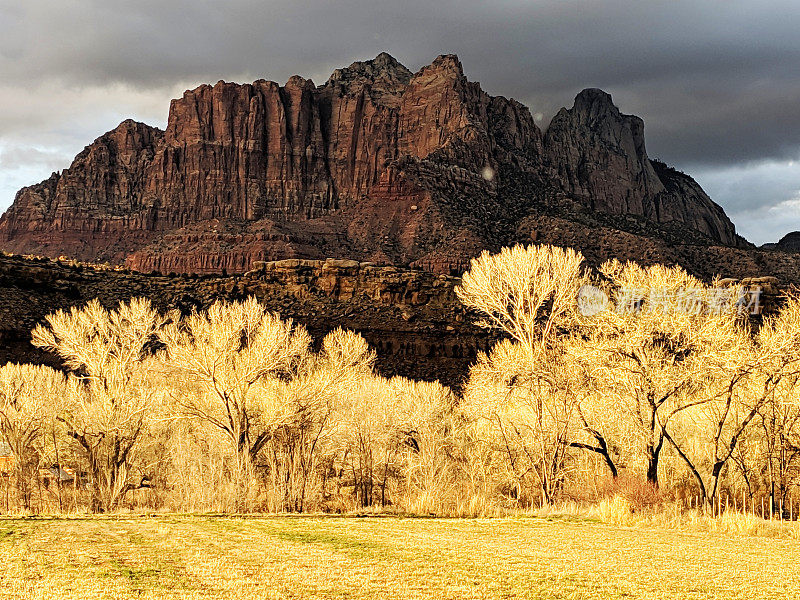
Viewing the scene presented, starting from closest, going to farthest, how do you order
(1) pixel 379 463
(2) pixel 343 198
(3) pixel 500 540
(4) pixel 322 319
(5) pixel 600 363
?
(3) pixel 500 540, (5) pixel 600 363, (1) pixel 379 463, (4) pixel 322 319, (2) pixel 343 198

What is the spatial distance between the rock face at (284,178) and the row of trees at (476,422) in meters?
101

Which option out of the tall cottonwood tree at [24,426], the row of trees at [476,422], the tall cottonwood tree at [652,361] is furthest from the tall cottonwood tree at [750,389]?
the tall cottonwood tree at [24,426]

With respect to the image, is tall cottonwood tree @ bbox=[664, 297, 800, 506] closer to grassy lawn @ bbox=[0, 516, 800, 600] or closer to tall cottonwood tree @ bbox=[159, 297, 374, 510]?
grassy lawn @ bbox=[0, 516, 800, 600]

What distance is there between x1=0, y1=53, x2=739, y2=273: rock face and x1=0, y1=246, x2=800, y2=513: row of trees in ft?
332

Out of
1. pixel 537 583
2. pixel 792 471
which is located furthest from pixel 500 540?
Answer: pixel 792 471

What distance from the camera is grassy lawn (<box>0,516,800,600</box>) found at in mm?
11984

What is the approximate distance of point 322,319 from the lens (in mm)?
70250

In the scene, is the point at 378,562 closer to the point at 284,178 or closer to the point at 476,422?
the point at 476,422

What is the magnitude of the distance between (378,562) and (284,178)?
564 feet

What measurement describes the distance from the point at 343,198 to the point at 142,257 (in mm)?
49047

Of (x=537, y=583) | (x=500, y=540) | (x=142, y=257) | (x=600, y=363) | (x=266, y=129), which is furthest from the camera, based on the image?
(x=266, y=129)

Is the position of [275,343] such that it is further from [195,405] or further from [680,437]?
[680,437]

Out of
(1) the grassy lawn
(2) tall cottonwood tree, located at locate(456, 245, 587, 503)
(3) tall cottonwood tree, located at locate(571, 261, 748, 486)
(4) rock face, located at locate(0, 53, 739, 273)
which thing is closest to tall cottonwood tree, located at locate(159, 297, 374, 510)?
(2) tall cottonwood tree, located at locate(456, 245, 587, 503)

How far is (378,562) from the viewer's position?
46.7 ft
